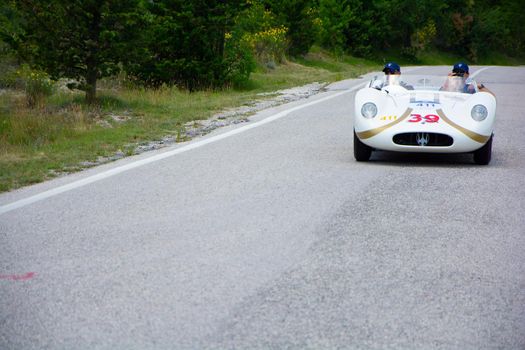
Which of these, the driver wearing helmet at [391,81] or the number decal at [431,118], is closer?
the number decal at [431,118]

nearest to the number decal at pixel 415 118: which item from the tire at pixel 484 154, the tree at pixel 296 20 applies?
the tire at pixel 484 154

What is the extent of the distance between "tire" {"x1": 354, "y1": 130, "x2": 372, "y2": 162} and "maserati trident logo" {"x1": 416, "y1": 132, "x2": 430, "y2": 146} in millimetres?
606

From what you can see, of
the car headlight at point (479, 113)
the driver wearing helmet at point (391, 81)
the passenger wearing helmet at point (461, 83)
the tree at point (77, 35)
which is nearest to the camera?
the car headlight at point (479, 113)

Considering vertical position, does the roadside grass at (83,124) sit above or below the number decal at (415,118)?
below

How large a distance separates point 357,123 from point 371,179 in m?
1.28

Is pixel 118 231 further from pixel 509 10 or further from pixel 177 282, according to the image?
pixel 509 10

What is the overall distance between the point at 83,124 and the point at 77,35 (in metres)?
3.08

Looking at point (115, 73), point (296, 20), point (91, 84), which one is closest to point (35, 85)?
point (91, 84)

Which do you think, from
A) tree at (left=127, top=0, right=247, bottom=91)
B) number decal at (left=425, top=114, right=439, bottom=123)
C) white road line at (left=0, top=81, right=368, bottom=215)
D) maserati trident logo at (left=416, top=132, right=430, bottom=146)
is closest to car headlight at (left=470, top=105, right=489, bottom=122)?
number decal at (left=425, top=114, right=439, bottom=123)

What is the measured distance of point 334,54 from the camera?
48.3 m

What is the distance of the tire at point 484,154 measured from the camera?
30.7 feet

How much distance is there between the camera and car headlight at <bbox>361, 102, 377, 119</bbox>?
9453 millimetres

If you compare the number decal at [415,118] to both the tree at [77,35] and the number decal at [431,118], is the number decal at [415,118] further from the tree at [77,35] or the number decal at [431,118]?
the tree at [77,35]

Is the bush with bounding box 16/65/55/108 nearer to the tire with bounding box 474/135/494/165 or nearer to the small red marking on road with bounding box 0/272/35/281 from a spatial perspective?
the tire with bounding box 474/135/494/165
